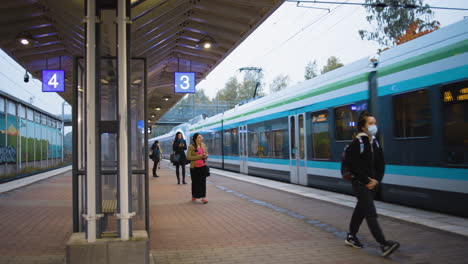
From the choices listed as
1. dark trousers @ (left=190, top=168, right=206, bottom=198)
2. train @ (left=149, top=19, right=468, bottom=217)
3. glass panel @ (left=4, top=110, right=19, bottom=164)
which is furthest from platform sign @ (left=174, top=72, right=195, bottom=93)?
glass panel @ (left=4, top=110, right=19, bottom=164)

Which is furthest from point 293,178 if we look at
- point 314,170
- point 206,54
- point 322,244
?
point 322,244

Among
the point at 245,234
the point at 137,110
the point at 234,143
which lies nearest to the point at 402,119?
the point at 245,234

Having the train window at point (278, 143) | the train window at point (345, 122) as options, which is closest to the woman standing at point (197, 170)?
the train window at point (345, 122)

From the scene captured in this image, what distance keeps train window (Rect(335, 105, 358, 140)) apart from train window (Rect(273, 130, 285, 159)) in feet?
12.2

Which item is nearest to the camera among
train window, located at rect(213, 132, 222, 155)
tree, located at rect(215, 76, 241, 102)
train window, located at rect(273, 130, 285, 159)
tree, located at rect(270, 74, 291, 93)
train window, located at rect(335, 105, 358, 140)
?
train window, located at rect(335, 105, 358, 140)

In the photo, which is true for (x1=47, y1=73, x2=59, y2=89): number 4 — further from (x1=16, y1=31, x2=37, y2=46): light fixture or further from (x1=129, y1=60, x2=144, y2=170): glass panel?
(x1=129, y1=60, x2=144, y2=170): glass panel

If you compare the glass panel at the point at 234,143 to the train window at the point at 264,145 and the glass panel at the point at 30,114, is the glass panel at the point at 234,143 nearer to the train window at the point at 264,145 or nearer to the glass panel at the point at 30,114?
the train window at the point at 264,145

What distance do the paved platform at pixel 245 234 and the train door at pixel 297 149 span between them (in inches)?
101

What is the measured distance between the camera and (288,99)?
44.2 feet

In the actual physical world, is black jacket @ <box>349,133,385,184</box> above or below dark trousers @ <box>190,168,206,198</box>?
above

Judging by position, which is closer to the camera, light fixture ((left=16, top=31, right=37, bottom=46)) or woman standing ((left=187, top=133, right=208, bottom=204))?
woman standing ((left=187, top=133, right=208, bottom=204))

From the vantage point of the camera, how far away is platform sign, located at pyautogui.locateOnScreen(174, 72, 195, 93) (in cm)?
1379

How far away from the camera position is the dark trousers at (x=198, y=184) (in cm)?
979

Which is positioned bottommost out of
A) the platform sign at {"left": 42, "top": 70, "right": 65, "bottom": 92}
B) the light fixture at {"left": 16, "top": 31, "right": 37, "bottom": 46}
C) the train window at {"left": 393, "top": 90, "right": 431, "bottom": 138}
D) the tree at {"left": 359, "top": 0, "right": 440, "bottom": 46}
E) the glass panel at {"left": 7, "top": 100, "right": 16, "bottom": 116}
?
the train window at {"left": 393, "top": 90, "right": 431, "bottom": 138}
